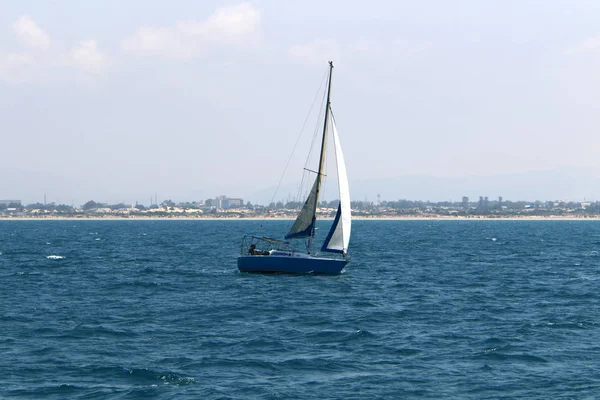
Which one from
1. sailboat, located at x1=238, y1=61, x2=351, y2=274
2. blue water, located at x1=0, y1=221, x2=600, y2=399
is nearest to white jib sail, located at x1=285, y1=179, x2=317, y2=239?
sailboat, located at x1=238, y1=61, x2=351, y2=274

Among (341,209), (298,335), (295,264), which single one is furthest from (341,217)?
(298,335)

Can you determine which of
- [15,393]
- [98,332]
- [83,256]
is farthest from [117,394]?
[83,256]

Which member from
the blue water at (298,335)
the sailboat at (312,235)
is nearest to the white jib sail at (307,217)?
the sailboat at (312,235)

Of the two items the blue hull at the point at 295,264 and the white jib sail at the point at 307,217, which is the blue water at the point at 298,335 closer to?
the blue hull at the point at 295,264

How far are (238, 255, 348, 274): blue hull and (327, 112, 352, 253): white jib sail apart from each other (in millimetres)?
1109

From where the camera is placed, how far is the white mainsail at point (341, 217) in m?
55.4

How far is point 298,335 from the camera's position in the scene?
3416 cm

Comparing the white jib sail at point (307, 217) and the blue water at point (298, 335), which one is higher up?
the white jib sail at point (307, 217)

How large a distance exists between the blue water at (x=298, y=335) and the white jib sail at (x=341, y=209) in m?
2.50

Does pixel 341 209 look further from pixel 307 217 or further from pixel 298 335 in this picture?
pixel 298 335

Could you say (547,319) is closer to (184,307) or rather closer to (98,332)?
(184,307)

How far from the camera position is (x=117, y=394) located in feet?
80.4

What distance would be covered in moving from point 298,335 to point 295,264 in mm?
21786

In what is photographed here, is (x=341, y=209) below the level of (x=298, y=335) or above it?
above
